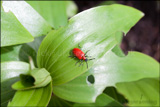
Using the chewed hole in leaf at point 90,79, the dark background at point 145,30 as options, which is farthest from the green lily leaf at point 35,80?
the dark background at point 145,30

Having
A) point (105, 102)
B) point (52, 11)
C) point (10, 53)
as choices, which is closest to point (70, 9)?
point (52, 11)

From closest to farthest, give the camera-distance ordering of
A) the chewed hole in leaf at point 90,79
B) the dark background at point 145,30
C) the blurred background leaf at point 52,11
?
the chewed hole in leaf at point 90,79
the blurred background leaf at point 52,11
the dark background at point 145,30

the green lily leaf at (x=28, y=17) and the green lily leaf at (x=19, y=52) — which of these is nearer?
the green lily leaf at (x=28, y=17)

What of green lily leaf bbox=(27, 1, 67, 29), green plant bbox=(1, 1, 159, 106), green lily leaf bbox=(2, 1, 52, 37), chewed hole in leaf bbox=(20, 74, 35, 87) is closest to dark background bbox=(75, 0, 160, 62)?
green lily leaf bbox=(27, 1, 67, 29)

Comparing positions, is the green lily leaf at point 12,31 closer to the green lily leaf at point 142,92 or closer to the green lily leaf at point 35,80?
the green lily leaf at point 35,80

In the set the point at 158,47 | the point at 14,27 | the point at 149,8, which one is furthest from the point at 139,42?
the point at 14,27

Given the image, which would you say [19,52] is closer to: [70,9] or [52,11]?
[52,11]

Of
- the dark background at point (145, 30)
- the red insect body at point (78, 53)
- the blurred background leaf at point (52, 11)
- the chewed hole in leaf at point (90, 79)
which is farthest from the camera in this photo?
the dark background at point (145, 30)
